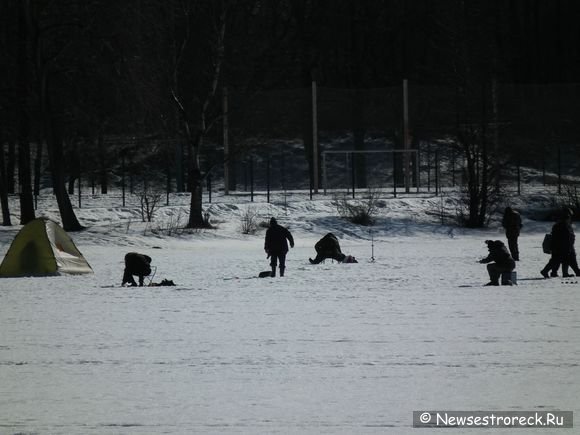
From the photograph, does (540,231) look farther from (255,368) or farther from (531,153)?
(255,368)

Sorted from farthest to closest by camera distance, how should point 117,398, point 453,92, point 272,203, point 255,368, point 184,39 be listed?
point 453,92
point 272,203
point 184,39
point 255,368
point 117,398

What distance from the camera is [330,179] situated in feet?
177

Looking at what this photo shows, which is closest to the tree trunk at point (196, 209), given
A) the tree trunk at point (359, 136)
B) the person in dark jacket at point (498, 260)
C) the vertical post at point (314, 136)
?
the vertical post at point (314, 136)

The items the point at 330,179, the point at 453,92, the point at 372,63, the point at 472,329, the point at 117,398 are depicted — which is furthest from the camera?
the point at 372,63

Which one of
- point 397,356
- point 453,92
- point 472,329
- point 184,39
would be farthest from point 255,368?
point 453,92

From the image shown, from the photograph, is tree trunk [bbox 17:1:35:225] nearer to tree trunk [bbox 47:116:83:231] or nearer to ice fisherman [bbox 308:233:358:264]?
tree trunk [bbox 47:116:83:231]

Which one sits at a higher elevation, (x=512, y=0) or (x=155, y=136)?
(x=512, y=0)

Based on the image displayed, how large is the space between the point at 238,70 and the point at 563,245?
26309 mm

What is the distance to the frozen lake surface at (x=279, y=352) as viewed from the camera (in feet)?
38.0

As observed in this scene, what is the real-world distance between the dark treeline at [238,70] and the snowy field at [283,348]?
10.7 metres

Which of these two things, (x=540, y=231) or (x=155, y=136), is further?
(x=155, y=136)

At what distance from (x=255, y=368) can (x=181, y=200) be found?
3496 centimetres

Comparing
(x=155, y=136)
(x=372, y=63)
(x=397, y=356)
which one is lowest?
(x=397, y=356)

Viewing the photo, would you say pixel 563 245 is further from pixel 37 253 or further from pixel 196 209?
pixel 196 209
